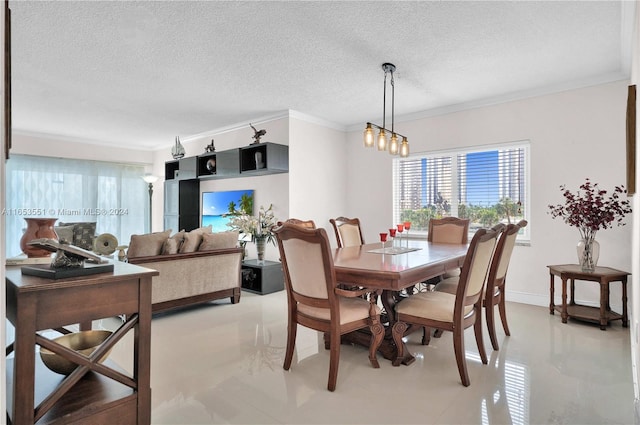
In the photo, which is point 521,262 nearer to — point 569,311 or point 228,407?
point 569,311

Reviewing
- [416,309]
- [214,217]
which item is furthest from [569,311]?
A: [214,217]

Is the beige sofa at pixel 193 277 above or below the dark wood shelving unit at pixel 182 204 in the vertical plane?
below

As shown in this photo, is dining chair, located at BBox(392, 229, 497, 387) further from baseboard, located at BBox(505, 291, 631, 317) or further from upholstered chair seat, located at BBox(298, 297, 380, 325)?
baseboard, located at BBox(505, 291, 631, 317)

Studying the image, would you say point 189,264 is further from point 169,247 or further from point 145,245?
point 145,245

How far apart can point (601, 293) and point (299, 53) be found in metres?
3.55

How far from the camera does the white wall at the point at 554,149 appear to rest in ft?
12.4

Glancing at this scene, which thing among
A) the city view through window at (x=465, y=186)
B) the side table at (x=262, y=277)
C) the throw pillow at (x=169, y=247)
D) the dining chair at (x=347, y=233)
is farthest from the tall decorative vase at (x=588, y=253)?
the throw pillow at (x=169, y=247)

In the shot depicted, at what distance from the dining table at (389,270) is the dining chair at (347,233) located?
72 cm

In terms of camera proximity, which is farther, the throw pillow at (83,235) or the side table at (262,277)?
the side table at (262,277)

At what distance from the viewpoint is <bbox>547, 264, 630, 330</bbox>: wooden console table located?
131 inches

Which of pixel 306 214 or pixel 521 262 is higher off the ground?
pixel 306 214

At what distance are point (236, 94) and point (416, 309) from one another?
3319 mm

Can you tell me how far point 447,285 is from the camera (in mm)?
3201

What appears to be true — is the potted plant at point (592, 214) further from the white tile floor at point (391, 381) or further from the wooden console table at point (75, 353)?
the wooden console table at point (75, 353)
